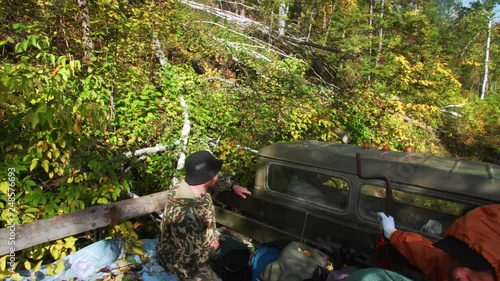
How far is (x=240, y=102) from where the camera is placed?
7191 millimetres

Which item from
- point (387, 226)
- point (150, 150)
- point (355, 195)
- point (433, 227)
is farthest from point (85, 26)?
point (433, 227)

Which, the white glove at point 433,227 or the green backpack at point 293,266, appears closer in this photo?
the green backpack at point 293,266

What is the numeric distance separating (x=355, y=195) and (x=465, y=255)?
1.89m

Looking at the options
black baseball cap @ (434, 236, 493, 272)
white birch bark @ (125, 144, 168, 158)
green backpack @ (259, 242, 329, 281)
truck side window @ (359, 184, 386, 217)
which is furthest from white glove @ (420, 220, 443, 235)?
white birch bark @ (125, 144, 168, 158)

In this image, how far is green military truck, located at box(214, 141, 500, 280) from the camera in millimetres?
3059

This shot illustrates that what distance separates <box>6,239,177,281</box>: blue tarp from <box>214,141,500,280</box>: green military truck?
5.02ft

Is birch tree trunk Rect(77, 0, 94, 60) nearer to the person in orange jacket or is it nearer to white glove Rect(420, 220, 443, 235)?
white glove Rect(420, 220, 443, 235)

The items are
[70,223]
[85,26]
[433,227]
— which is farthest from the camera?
[85,26]

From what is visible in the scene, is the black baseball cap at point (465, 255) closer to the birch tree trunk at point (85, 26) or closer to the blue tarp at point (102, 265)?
the blue tarp at point (102, 265)

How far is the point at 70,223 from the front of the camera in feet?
9.87

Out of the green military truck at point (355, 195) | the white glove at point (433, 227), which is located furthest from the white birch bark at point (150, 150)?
the white glove at point (433, 227)

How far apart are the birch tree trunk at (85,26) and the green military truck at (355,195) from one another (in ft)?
12.4

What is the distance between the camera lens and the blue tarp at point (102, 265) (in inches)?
121

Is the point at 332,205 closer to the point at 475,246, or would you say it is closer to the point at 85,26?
the point at 475,246
